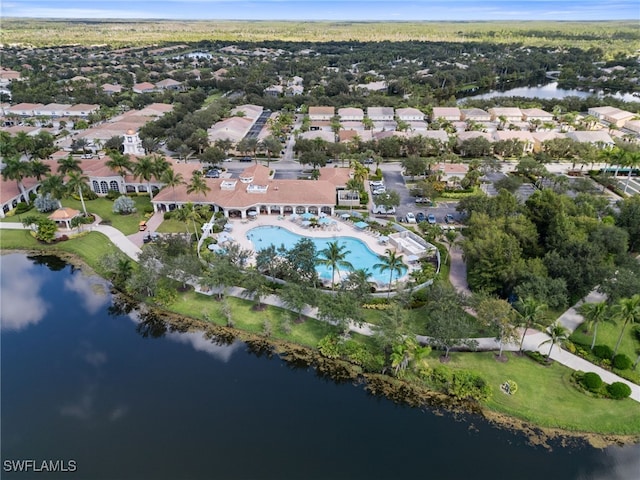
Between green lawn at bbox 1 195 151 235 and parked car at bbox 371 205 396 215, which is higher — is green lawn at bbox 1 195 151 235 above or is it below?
below

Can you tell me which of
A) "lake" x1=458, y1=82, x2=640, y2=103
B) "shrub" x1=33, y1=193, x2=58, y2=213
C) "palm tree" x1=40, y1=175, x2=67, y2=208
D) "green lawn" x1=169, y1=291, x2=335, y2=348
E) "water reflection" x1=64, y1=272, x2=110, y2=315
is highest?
"lake" x1=458, y1=82, x2=640, y2=103

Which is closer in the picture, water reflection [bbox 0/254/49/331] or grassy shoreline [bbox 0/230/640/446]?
grassy shoreline [bbox 0/230/640/446]

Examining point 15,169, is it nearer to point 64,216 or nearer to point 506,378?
point 64,216

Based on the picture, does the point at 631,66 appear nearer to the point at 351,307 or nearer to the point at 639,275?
the point at 639,275

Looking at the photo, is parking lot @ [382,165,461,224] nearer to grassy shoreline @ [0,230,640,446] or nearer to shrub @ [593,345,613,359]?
shrub @ [593,345,613,359]

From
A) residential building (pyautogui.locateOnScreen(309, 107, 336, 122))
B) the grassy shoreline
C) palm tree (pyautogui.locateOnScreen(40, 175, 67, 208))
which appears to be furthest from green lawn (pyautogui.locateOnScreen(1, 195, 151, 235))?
residential building (pyautogui.locateOnScreen(309, 107, 336, 122))

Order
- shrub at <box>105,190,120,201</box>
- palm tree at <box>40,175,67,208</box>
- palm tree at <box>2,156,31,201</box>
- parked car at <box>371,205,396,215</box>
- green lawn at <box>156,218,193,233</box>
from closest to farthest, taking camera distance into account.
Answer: palm tree at <box>40,175,67,208</box>
green lawn at <box>156,218,193,233</box>
palm tree at <box>2,156,31,201</box>
parked car at <box>371,205,396,215</box>
shrub at <box>105,190,120,201</box>

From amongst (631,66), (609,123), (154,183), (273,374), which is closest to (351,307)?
(273,374)
